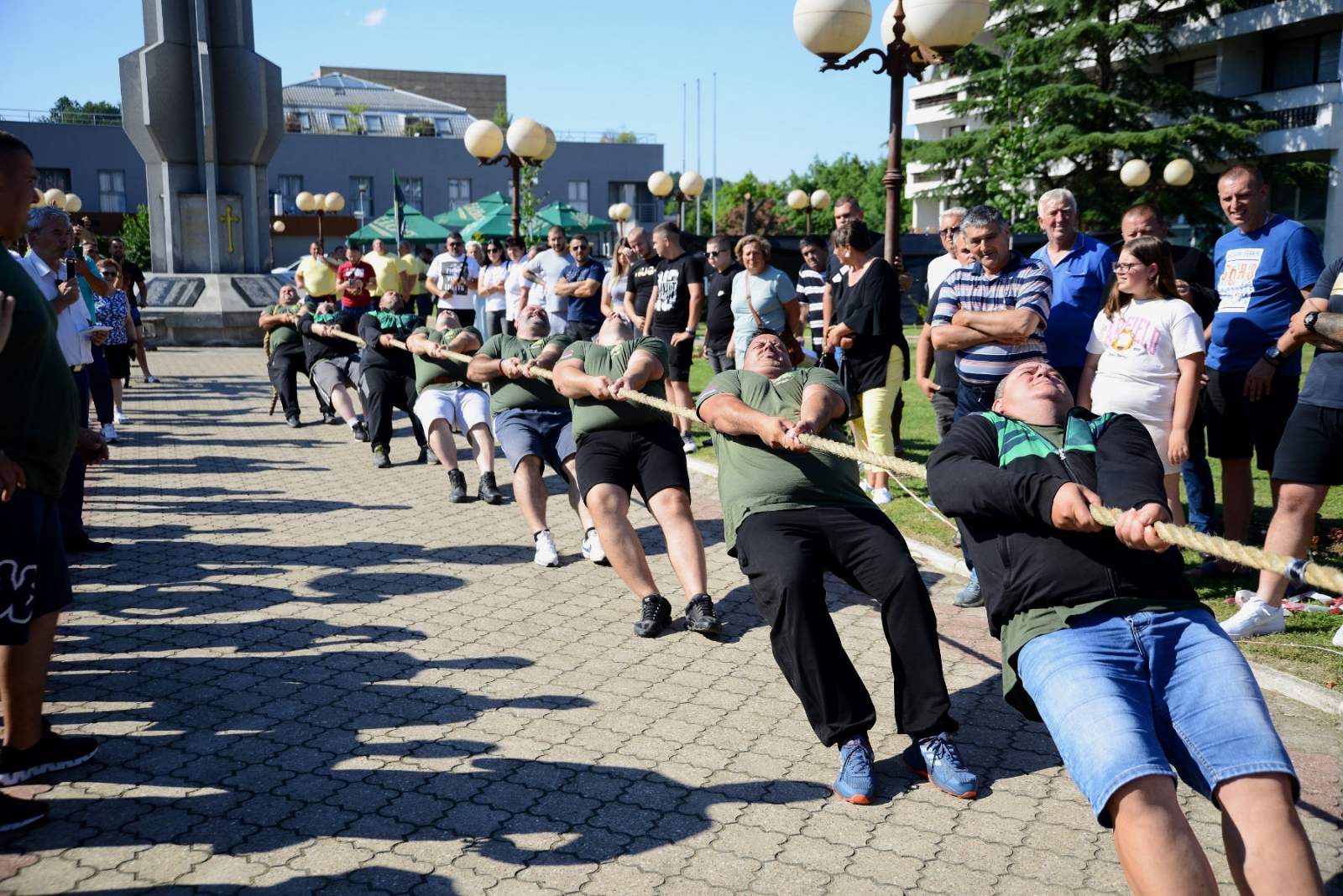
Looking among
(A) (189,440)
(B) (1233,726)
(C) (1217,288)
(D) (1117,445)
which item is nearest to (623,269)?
(A) (189,440)

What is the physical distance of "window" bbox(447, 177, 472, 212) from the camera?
191 feet

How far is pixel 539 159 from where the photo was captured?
15977 mm

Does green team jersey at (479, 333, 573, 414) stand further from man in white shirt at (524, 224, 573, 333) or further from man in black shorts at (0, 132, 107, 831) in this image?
man in white shirt at (524, 224, 573, 333)

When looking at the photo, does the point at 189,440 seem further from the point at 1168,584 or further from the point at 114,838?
the point at 1168,584

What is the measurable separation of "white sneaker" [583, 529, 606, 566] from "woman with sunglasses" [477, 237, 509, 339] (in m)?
7.65

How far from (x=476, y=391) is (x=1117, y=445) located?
6.34 m

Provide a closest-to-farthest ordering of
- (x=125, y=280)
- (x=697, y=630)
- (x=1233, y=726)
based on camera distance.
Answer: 1. (x=1233, y=726)
2. (x=697, y=630)
3. (x=125, y=280)

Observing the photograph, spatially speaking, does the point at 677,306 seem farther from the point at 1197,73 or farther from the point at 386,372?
the point at 1197,73

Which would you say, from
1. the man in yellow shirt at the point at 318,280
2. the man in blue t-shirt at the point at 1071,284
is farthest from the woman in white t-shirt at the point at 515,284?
the man in blue t-shirt at the point at 1071,284

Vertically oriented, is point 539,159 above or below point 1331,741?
above

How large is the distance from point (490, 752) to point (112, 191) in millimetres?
57524

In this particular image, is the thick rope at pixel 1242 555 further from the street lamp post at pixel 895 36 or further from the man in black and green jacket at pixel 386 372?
the man in black and green jacket at pixel 386 372

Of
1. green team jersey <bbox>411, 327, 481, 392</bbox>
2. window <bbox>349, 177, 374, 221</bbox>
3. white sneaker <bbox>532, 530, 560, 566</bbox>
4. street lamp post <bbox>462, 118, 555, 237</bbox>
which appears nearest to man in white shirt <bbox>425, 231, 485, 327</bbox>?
street lamp post <bbox>462, 118, 555, 237</bbox>

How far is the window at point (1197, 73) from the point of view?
124ft
